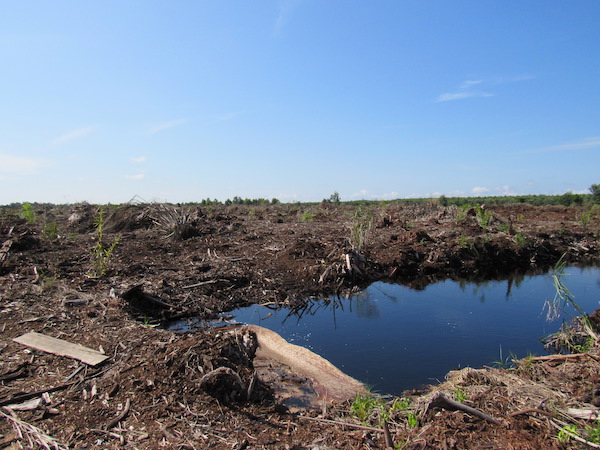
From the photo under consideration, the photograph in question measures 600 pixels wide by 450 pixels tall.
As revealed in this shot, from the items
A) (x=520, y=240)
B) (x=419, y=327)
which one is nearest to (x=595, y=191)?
(x=520, y=240)

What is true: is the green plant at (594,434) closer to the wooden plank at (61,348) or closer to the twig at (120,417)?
the twig at (120,417)

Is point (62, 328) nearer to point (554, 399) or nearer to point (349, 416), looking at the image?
point (349, 416)

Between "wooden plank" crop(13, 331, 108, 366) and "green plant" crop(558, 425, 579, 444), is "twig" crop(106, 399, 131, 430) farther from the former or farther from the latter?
"green plant" crop(558, 425, 579, 444)

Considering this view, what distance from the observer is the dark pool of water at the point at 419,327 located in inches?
193

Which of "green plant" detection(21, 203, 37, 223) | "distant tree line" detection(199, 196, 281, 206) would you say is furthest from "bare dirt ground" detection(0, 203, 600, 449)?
"distant tree line" detection(199, 196, 281, 206)

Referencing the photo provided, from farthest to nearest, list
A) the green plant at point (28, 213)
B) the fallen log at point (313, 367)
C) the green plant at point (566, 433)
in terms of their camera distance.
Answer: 1. the green plant at point (28, 213)
2. the fallen log at point (313, 367)
3. the green plant at point (566, 433)

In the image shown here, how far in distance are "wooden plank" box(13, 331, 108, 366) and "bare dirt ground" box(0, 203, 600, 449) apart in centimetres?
8

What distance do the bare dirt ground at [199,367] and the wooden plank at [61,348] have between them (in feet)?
0.25

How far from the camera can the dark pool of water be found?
16.1ft

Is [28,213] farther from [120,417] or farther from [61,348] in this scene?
[120,417]

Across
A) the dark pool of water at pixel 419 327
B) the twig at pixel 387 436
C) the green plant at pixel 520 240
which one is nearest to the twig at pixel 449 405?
the twig at pixel 387 436

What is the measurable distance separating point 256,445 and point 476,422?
1591 mm

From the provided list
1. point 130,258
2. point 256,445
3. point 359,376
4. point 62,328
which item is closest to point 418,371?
point 359,376

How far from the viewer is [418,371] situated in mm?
4723
